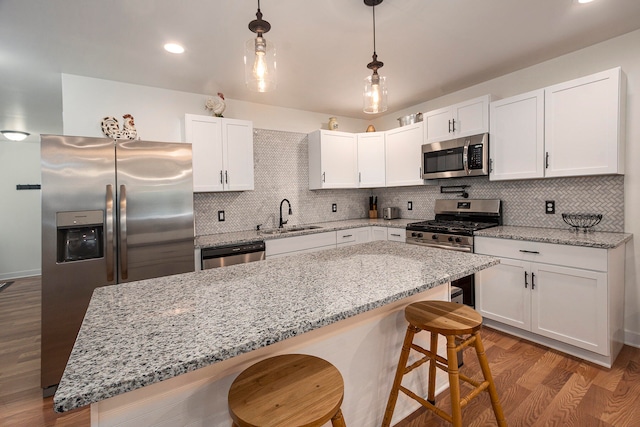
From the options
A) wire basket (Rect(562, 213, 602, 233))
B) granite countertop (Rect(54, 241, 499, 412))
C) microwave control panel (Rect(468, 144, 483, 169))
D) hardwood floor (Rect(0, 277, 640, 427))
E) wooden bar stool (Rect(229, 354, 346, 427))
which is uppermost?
microwave control panel (Rect(468, 144, 483, 169))

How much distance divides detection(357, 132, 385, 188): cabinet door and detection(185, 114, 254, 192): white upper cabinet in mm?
1623

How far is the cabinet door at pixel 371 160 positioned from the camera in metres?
4.12

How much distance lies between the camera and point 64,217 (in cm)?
217

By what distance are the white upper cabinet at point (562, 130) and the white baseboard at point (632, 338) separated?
135 cm

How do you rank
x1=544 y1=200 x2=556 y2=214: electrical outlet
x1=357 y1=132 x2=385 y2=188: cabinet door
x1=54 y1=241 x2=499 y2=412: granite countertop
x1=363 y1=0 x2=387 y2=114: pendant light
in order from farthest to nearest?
x1=357 y1=132 x2=385 y2=188: cabinet door → x1=544 y1=200 x2=556 y2=214: electrical outlet → x1=363 y1=0 x2=387 y2=114: pendant light → x1=54 y1=241 x2=499 y2=412: granite countertop

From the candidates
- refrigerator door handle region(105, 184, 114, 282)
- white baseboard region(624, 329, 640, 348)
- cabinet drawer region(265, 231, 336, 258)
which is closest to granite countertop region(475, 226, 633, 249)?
white baseboard region(624, 329, 640, 348)

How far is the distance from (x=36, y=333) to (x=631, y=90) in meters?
5.99

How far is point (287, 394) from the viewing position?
2.97ft

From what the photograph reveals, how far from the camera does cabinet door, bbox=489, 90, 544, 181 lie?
105 inches

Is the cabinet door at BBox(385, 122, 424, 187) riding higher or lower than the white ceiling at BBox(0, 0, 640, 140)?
lower

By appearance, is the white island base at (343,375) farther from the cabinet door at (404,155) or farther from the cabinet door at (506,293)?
the cabinet door at (404,155)

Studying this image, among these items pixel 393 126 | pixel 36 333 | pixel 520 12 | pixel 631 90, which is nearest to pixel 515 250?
pixel 631 90

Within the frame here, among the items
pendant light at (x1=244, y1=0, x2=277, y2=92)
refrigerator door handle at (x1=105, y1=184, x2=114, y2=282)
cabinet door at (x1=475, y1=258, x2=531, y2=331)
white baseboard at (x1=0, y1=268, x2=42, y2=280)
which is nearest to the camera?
pendant light at (x1=244, y1=0, x2=277, y2=92)

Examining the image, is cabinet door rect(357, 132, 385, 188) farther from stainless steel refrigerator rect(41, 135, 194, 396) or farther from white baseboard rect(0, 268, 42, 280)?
white baseboard rect(0, 268, 42, 280)
